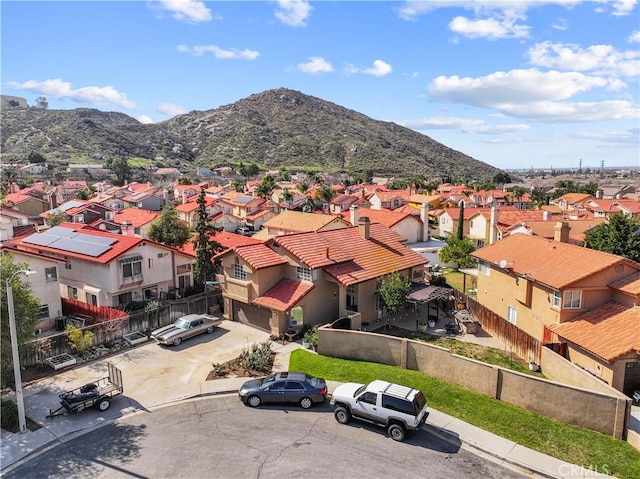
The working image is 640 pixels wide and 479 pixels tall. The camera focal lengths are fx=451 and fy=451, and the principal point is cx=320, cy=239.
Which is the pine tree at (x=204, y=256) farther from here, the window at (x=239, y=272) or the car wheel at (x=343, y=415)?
the car wheel at (x=343, y=415)

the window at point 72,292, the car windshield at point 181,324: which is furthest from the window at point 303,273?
the window at point 72,292

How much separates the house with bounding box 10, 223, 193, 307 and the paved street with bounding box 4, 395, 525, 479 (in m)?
14.5

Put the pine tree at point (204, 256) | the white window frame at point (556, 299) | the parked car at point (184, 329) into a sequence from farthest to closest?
1. the pine tree at point (204, 256)
2. the parked car at point (184, 329)
3. the white window frame at point (556, 299)

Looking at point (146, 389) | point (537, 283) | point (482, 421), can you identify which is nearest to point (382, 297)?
point (537, 283)

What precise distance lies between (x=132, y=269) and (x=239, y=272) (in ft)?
26.6

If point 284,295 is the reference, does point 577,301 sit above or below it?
above

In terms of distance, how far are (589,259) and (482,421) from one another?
14426 millimetres

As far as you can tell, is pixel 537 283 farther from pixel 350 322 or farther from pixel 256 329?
pixel 256 329

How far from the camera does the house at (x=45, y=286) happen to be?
28656 mm

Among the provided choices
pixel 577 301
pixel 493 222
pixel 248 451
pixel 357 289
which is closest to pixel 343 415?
pixel 248 451

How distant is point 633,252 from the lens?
135ft

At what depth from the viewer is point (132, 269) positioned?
32.4 metres

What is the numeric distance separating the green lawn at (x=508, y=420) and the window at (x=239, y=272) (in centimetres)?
819

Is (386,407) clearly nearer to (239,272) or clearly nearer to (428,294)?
(428,294)
